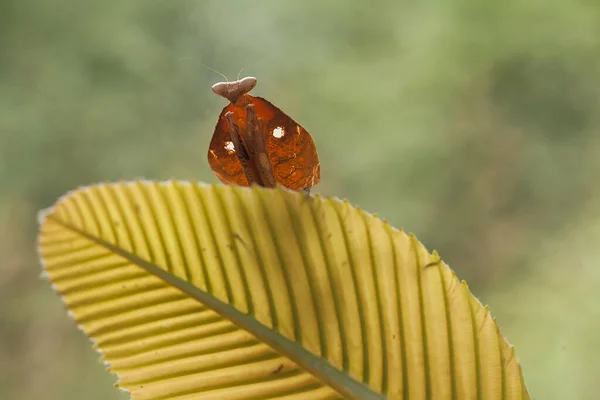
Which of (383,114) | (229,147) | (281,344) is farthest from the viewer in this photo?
(383,114)

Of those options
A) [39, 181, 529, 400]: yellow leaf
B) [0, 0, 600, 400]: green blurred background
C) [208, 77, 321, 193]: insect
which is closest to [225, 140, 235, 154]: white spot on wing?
[208, 77, 321, 193]: insect

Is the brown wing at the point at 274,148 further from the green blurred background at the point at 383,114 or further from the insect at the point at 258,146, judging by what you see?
the green blurred background at the point at 383,114

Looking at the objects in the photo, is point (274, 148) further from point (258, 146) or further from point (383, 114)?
point (383, 114)

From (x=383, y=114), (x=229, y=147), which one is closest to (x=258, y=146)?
(x=229, y=147)

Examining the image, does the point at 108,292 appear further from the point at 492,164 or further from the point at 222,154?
the point at 492,164

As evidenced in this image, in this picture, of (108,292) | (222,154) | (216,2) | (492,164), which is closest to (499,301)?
(492,164)

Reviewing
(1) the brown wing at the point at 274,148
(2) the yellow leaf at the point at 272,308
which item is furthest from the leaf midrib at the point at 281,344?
(1) the brown wing at the point at 274,148

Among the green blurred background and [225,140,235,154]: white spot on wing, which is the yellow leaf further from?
the green blurred background

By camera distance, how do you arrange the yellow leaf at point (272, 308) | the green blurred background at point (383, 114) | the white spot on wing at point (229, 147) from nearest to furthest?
1. the yellow leaf at point (272, 308)
2. the white spot on wing at point (229, 147)
3. the green blurred background at point (383, 114)
